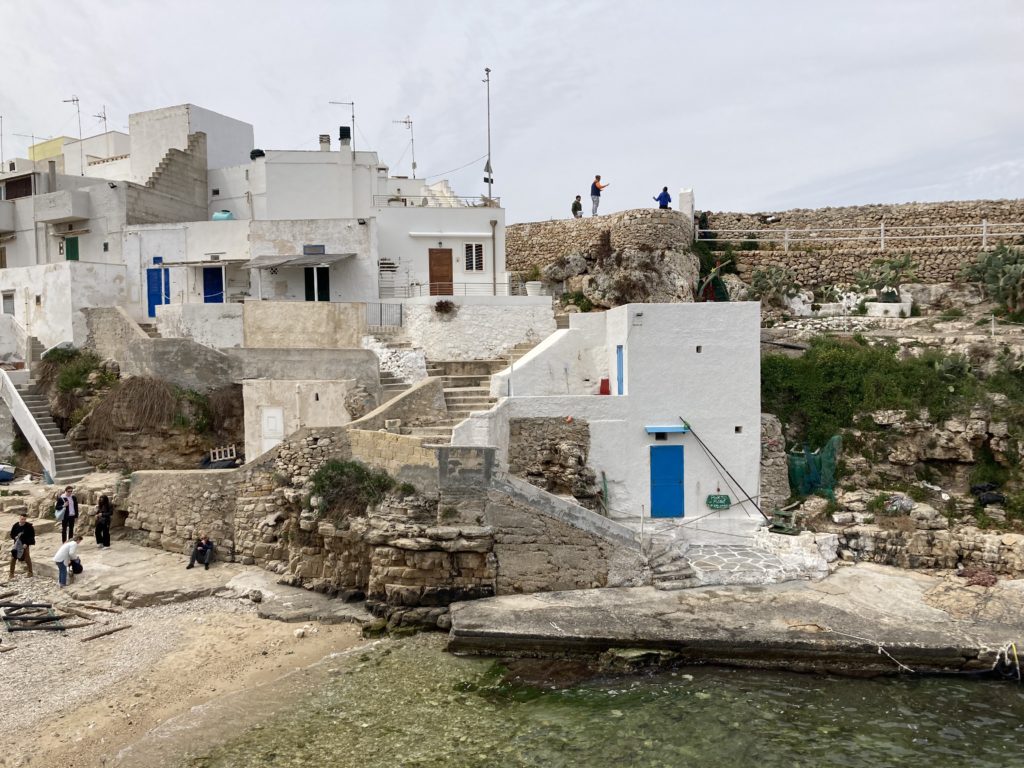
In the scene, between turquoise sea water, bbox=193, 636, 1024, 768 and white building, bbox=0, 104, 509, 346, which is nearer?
turquoise sea water, bbox=193, 636, 1024, 768

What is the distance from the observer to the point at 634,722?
1007 centimetres

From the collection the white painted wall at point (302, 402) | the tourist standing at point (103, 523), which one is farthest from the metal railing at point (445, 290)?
the tourist standing at point (103, 523)

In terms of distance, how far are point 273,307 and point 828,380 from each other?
1427 cm

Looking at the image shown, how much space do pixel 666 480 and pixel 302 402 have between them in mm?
8493

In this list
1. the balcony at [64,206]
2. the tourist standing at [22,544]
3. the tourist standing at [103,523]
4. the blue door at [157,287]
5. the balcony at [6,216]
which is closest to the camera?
the tourist standing at [22,544]

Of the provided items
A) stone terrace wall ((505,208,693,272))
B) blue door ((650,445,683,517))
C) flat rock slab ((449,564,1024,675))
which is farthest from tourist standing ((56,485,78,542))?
stone terrace wall ((505,208,693,272))

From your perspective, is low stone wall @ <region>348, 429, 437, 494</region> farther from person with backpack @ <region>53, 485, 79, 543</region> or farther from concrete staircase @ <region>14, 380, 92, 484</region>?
concrete staircase @ <region>14, 380, 92, 484</region>

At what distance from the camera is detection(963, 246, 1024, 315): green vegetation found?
67.7 feet

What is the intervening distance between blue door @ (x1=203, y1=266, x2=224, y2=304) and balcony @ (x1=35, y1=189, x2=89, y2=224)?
5.47 meters

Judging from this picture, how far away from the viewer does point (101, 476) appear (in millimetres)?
17797

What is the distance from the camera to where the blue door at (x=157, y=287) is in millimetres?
24047

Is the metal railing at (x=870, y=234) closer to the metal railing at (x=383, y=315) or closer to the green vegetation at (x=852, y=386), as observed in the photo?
the green vegetation at (x=852, y=386)

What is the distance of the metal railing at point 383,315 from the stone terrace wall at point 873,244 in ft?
38.5

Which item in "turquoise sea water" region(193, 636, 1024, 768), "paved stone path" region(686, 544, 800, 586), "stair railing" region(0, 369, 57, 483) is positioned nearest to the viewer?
"turquoise sea water" region(193, 636, 1024, 768)
